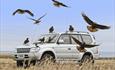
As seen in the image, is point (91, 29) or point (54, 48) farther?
point (54, 48)

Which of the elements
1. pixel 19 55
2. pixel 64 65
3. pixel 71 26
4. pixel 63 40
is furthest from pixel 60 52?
pixel 71 26

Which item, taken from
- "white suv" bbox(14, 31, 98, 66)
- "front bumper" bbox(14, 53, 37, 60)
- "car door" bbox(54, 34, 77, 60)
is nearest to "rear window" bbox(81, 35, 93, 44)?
"white suv" bbox(14, 31, 98, 66)

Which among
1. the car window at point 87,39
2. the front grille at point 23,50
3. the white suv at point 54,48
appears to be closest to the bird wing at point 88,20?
the white suv at point 54,48

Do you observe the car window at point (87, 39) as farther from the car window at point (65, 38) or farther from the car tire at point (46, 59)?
the car tire at point (46, 59)

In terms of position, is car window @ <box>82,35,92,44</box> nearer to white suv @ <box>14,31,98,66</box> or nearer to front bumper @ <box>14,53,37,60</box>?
white suv @ <box>14,31,98,66</box>

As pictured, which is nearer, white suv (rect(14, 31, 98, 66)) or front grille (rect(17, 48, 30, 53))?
white suv (rect(14, 31, 98, 66))

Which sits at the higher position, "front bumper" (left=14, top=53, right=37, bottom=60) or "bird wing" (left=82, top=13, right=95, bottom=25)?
"bird wing" (left=82, top=13, right=95, bottom=25)

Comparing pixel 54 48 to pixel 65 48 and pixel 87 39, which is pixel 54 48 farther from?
pixel 87 39

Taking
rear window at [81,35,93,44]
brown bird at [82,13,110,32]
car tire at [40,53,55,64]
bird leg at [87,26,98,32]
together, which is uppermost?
rear window at [81,35,93,44]

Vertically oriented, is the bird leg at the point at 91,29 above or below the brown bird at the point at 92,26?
below

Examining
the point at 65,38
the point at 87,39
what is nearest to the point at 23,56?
the point at 65,38

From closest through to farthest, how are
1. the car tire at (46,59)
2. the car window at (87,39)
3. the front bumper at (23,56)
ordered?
the car tire at (46,59)
the front bumper at (23,56)
the car window at (87,39)

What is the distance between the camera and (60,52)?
66.5 feet

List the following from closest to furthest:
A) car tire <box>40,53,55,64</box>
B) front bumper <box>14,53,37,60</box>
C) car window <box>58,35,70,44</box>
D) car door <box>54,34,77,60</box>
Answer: car tire <box>40,53,55,64</box> < front bumper <box>14,53,37,60</box> < car door <box>54,34,77,60</box> < car window <box>58,35,70,44</box>
